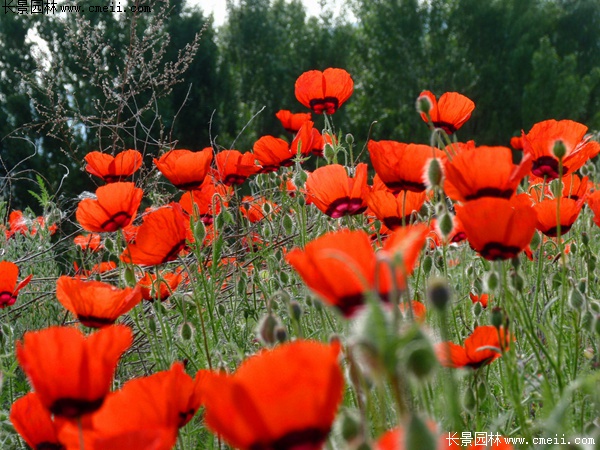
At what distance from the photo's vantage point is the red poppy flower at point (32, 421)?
1129mm

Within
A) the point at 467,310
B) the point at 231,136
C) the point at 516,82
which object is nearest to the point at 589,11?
the point at 516,82

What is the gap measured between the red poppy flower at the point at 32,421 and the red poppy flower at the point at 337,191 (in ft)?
2.62

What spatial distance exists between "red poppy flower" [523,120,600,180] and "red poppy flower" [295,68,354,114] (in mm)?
1011

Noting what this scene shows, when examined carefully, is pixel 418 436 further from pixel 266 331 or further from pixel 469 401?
pixel 469 401

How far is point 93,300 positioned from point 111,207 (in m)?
0.41

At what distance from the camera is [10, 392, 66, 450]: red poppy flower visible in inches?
44.4

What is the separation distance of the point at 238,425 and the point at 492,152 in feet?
2.37

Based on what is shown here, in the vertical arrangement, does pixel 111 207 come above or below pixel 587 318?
above

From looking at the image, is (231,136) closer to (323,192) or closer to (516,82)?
(516,82)

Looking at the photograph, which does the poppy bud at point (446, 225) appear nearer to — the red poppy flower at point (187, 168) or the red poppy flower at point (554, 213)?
the red poppy flower at point (554, 213)

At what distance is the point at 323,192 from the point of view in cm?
172

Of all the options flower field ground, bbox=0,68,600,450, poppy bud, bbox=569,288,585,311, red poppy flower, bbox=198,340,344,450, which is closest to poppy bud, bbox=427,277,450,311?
flower field ground, bbox=0,68,600,450

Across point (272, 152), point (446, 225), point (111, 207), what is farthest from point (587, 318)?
point (272, 152)

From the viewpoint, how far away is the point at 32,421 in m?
1.14
